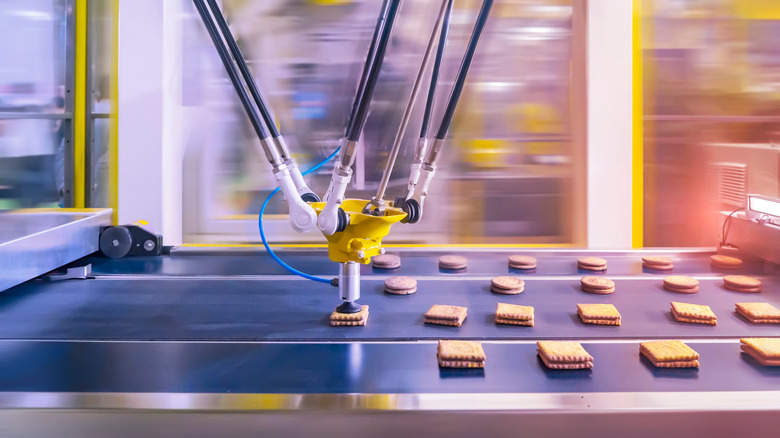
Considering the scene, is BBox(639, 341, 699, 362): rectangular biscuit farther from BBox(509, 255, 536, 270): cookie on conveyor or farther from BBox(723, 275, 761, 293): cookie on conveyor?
BBox(509, 255, 536, 270): cookie on conveyor

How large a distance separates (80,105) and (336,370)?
248cm

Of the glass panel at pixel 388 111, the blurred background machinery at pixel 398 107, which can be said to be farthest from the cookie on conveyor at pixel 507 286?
the glass panel at pixel 388 111

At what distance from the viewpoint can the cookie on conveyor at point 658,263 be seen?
1.86 meters

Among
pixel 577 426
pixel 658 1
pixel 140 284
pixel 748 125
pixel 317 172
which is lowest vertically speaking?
pixel 577 426

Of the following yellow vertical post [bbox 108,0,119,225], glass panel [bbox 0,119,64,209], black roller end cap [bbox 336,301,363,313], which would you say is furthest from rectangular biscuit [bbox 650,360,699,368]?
glass panel [bbox 0,119,64,209]

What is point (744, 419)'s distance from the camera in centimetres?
86

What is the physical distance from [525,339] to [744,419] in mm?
424

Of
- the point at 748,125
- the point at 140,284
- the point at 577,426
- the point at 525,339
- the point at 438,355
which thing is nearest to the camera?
the point at 577,426

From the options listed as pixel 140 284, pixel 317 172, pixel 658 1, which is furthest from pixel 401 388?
pixel 658 1

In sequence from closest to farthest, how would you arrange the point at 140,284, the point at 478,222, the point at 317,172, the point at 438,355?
1. the point at 438,355
2. the point at 140,284
3. the point at 317,172
4. the point at 478,222

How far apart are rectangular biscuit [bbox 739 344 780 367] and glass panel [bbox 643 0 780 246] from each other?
250cm

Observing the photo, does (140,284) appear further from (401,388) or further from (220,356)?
(401,388)

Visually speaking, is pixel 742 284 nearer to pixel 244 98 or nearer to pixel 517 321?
pixel 517 321

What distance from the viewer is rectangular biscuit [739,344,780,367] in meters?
1.02
